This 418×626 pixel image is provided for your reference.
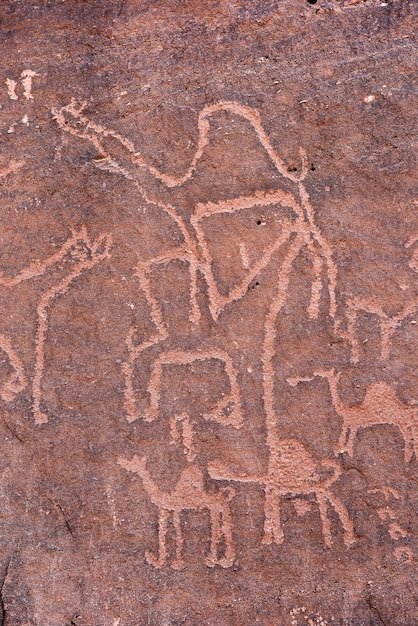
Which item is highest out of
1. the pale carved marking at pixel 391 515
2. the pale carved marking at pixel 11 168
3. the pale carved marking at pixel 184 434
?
the pale carved marking at pixel 11 168

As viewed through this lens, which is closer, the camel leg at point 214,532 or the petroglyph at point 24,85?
the camel leg at point 214,532

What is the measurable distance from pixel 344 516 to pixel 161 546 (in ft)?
2.67

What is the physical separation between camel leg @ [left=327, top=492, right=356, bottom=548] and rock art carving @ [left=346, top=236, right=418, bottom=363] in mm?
611

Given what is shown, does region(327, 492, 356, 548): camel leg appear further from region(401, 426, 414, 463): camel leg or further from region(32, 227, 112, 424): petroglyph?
region(32, 227, 112, 424): petroglyph

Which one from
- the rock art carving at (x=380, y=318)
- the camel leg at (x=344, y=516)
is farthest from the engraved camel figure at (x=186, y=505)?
the rock art carving at (x=380, y=318)

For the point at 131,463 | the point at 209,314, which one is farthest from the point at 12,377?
the point at 209,314

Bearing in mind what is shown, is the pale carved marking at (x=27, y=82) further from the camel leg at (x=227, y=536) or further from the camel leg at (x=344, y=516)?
the camel leg at (x=344, y=516)

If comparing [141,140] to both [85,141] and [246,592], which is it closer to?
[85,141]

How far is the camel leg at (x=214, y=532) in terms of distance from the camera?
2.62 m

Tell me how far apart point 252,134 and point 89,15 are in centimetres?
93

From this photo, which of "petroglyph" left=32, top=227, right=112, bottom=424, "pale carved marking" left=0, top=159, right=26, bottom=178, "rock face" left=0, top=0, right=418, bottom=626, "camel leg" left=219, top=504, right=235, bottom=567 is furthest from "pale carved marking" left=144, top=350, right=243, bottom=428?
"pale carved marking" left=0, top=159, right=26, bottom=178

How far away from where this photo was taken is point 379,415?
2639mm

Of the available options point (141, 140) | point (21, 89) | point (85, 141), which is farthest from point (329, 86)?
point (21, 89)

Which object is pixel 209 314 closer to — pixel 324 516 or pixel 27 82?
pixel 324 516
